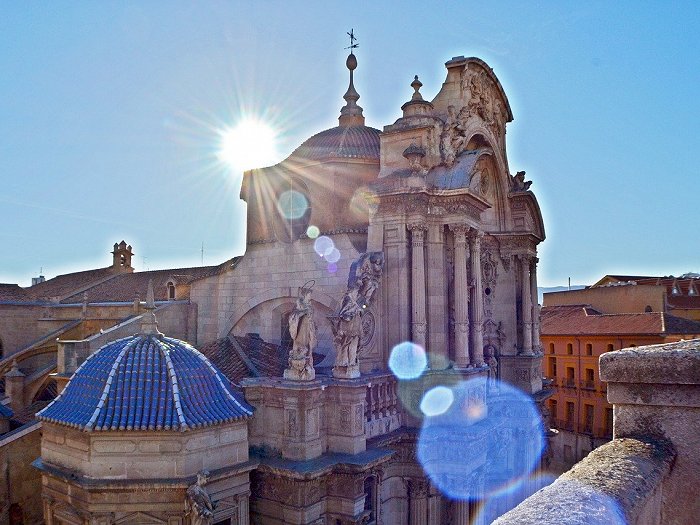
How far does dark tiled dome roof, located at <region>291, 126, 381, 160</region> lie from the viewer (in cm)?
2077

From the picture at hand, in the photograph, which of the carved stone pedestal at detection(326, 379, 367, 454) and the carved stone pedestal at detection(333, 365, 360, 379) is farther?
the carved stone pedestal at detection(333, 365, 360, 379)

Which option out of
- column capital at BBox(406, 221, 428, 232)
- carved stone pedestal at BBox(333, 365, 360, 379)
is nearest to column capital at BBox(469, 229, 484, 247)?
→ column capital at BBox(406, 221, 428, 232)

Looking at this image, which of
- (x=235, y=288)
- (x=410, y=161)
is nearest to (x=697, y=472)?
(x=410, y=161)

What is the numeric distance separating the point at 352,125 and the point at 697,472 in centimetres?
2008

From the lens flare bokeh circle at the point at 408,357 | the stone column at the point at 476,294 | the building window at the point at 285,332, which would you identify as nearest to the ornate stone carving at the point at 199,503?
the lens flare bokeh circle at the point at 408,357

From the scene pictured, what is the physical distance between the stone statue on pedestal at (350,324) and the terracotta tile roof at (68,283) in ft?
86.0

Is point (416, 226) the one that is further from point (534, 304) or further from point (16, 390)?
point (16, 390)

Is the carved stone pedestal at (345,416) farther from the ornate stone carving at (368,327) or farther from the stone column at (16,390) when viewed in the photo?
the stone column at (16,390)

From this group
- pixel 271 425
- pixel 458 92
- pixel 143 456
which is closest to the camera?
pixel 143 456

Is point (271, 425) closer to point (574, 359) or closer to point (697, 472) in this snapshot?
point (697, 472)

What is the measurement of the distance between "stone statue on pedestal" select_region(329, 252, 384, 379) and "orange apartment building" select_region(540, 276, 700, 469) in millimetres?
26612

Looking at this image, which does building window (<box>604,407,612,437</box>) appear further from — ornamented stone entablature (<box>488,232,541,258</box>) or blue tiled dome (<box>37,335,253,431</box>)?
blue tiled dome (<box>37,335,253,431</box>)

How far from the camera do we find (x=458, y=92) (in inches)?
754

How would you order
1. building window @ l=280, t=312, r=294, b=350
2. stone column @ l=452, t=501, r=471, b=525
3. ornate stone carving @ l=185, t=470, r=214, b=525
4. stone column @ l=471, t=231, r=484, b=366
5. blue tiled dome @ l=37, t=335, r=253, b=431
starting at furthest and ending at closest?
building window @ l=280, t=312, r=294, b=350 → stone column @ l=471, t=231, r=484, b=366 → stone column @ l=452, t=501, r=471, b=525 → blue tiled dome @ l=37, t=335, r=253, b=431 → ornate stone carving @ l=185, t=470, r=214, b=525
